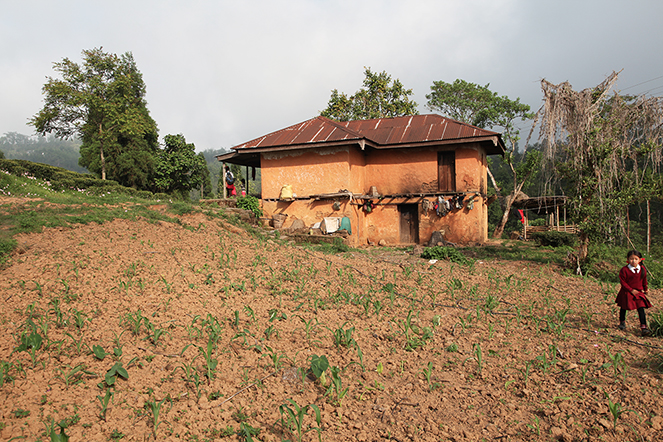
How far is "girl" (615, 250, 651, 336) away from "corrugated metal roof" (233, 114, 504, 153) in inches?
391

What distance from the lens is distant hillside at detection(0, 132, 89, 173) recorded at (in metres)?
107

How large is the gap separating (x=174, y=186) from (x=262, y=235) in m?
25.6

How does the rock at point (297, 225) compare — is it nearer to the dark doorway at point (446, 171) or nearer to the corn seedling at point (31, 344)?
the dark doorway at point (446, 171)

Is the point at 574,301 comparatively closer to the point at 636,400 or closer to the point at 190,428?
the point at 636,400

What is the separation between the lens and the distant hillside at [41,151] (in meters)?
107

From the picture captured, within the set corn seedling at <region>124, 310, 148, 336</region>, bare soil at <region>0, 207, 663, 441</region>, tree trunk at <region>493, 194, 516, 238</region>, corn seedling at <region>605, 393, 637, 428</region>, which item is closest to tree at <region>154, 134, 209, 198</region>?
tree trunk at <region>493, 194, 516, 238</region>

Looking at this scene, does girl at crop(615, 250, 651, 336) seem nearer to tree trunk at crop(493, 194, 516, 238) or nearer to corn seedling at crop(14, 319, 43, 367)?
corn seedling at crop(14, 319, 43, 367)

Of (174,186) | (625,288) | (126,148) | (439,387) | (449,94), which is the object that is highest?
(449,94)

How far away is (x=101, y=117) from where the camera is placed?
27062mm

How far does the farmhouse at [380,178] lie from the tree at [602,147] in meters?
5.30

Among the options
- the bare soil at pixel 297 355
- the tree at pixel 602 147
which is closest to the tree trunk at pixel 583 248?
the tree at pixel 602 147

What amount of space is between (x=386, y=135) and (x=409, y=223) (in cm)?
380

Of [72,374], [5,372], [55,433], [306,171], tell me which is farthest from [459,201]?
[55,433]

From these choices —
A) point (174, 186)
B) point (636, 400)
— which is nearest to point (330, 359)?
point (636, 400)
